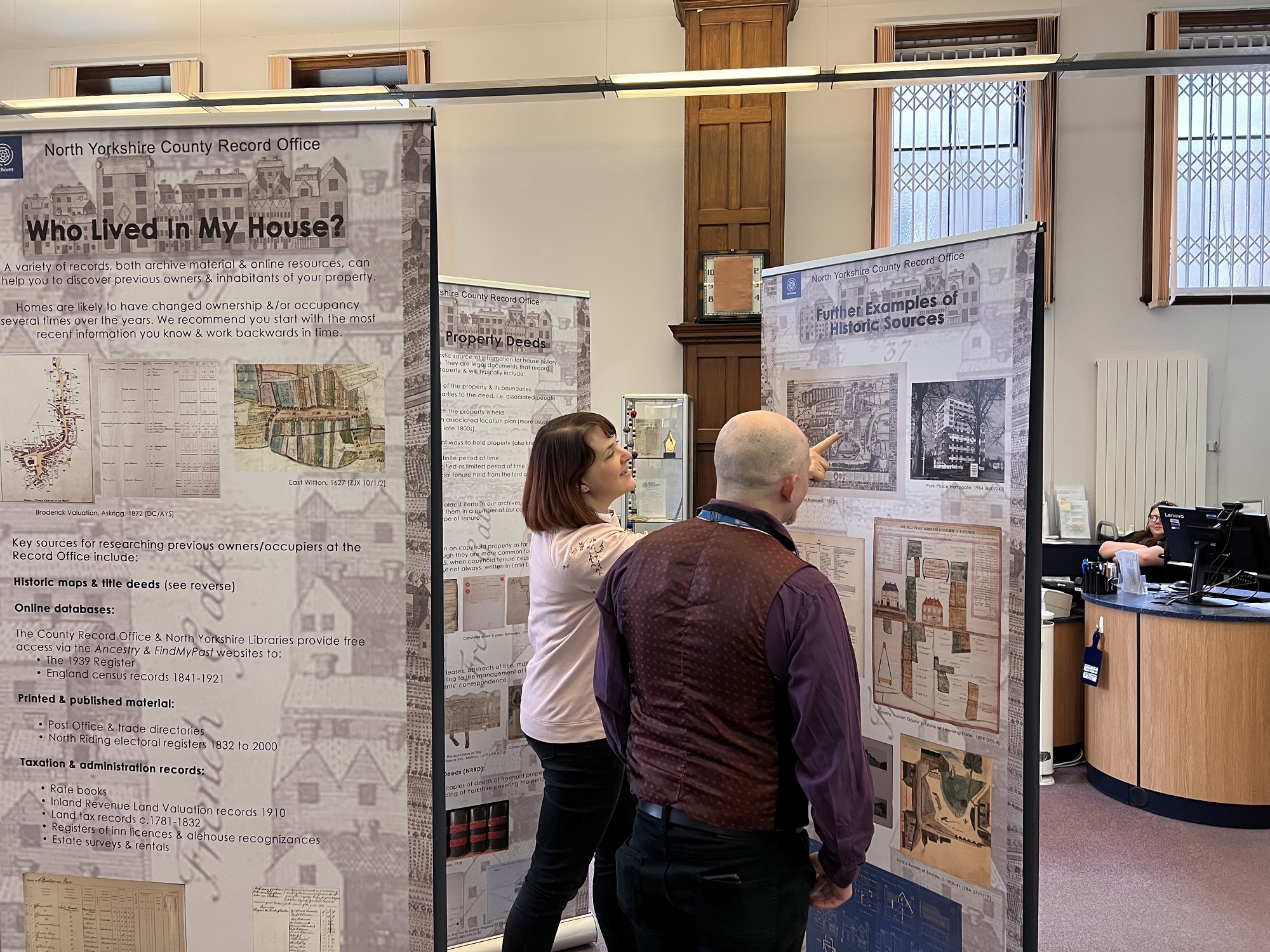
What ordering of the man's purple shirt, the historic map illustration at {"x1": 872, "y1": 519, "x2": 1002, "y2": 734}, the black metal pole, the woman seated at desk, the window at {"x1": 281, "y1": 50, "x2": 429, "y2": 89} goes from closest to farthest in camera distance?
the man's purple shirt < the black metal pole < the historic map illustration at {"x1": 872, "y1": 519, "x2": 1002, "y2": 734} < the woman seated at desk < the window at {"x1": 281, "y1": 50, "x2": 429, "y2": 89}

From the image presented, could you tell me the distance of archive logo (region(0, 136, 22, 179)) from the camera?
65.7 inches

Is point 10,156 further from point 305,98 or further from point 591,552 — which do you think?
point 305,98

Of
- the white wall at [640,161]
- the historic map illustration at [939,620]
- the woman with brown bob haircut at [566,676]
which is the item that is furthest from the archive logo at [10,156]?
the white wall at [640,161]

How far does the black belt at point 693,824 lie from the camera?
1.67 meters

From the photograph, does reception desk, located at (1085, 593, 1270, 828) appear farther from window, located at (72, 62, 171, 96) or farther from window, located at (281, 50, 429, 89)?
window, located at (72, 62, 171, 96)

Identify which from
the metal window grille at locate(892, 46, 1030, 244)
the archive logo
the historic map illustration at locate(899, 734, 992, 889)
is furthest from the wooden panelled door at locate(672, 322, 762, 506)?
the archive logo

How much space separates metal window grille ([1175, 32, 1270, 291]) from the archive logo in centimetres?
661

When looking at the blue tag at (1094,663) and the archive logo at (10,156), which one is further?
the blue tag at (1094,663)

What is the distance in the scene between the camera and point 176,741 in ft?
5.53

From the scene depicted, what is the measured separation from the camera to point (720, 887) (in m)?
1.66

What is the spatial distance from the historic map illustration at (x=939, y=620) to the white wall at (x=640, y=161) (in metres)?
4.23

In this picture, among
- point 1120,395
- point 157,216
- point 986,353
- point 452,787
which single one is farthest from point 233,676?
point 1120,395

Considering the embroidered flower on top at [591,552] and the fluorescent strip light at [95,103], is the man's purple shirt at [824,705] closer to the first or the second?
the embroidered flower on top at [591,552]

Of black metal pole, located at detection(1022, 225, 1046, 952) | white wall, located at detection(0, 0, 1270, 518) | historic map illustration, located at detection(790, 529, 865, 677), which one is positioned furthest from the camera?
white wall, located at detection(0, 0, 1270, 518)
